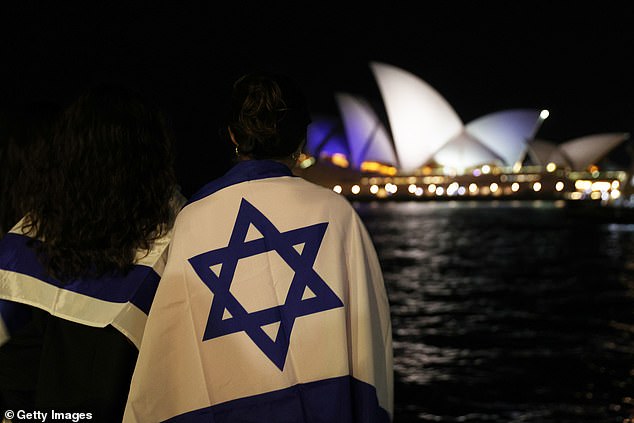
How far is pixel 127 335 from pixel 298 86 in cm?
55

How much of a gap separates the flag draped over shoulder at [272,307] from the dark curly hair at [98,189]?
0.30 ft

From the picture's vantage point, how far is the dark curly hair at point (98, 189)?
146 cm

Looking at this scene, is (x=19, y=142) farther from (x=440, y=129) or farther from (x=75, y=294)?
(x=440, y=129)

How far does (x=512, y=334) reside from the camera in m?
8.77

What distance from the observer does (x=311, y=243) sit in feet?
4.75

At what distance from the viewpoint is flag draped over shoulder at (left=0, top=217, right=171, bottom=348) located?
144 centimetres

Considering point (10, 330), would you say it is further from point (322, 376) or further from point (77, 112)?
point (322, 376)

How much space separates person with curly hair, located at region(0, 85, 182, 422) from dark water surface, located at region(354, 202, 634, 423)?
4624 millimetres

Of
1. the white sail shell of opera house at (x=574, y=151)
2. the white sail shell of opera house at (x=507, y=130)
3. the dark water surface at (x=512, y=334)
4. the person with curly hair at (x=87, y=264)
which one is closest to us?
the person with curly hair at (x=87, y=264)

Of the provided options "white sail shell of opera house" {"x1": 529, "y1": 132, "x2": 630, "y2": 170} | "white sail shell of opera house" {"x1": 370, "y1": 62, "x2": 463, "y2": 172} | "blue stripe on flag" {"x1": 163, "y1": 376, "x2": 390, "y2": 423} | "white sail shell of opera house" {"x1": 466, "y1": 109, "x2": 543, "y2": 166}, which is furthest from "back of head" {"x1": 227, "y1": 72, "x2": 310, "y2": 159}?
"white sail shell of opera house" {"x1": 529, "y1": 132, "x2": 630, "y2": 170}

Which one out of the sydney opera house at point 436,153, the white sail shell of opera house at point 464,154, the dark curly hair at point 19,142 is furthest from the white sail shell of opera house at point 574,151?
the dark curly hair at point 19,142

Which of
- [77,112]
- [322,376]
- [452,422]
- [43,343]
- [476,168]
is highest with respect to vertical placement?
[476,168]

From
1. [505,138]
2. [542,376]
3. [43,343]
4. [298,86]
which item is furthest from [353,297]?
[505,138]

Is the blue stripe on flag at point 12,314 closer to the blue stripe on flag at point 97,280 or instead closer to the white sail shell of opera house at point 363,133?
the blue stripe on flag at point 97,280
